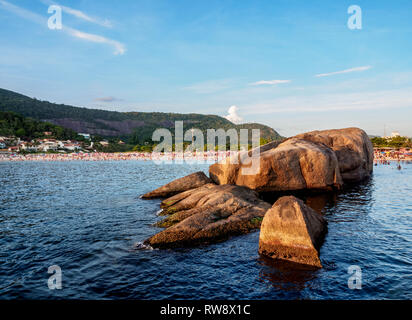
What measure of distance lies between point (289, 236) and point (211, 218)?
4632 mm

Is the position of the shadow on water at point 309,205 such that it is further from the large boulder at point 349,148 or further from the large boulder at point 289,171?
the large boulder at point 349,148

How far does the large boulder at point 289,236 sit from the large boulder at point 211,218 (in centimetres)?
281

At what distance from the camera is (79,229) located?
1513 centimetres

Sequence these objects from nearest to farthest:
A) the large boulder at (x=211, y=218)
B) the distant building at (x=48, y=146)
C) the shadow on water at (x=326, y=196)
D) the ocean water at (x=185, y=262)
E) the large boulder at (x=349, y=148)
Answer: the ocean water at (x=185, y=262), the large boulder at (x=211, y=218), the shadow on water at (x=326, y=196), the large boulder at (x=349, y=148), the distant building at (x=48, y=146)

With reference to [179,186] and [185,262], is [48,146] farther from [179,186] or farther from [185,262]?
[185,262]

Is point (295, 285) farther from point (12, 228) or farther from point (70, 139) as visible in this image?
point (70, 139)

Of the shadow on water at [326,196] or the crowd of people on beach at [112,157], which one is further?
the crowd of people on beach at [112,157]

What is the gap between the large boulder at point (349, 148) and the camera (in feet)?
91.5

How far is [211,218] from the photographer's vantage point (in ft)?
45.0

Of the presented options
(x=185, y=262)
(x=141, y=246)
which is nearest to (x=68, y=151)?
(x=141, y=246)

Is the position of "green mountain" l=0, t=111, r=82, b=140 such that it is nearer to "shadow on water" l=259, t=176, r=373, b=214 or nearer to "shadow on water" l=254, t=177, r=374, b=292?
"shadow on water" l=259, t=176, r=373, b=214

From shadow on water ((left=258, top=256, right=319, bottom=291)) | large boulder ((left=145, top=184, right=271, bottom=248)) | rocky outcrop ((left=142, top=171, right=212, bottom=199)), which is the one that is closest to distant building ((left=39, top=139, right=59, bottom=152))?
rocky outcrop ((left=142, top=171, right=212, bottom=199))

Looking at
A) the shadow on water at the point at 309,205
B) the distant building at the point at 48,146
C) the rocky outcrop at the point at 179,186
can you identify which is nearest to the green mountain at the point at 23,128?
the distant building at the point at 48,146
